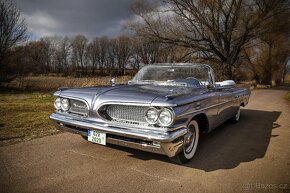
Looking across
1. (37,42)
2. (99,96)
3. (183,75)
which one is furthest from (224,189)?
(37,42)

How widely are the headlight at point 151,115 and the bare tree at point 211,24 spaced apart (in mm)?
18449

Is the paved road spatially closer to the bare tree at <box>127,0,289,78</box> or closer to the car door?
the car door

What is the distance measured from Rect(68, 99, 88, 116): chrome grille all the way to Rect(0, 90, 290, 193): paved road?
0.71 m

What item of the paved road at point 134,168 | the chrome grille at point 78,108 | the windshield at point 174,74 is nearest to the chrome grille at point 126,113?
the chrome grille at point 78,108

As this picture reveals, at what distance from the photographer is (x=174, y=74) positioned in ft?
16.0

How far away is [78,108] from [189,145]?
185cm

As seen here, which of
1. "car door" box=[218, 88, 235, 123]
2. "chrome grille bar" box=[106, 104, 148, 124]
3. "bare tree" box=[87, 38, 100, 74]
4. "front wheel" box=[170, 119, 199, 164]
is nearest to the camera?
"chrome grille bar" box=[106, 104, 148, 124]

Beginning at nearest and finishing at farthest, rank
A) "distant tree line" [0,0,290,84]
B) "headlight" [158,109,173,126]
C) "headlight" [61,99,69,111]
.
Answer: "headlight" [158,109,173,126], "headlight" [61,99,69,111], "distant tree line" [0,0,290,84]

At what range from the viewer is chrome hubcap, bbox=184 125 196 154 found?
3.54m

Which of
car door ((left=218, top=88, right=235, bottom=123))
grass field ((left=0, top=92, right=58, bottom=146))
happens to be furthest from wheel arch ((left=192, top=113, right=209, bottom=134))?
grass field ((left=0, top=92, right=58, bottom=146))

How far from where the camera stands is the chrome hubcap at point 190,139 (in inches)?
139

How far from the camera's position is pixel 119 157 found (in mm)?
3664

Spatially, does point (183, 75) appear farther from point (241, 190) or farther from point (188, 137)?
point (241, 190)

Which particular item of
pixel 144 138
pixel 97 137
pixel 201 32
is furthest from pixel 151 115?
pixel 201 32
